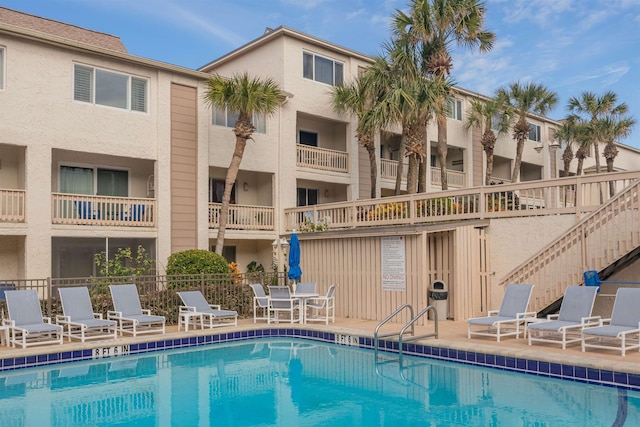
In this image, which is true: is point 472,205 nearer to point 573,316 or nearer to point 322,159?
point 573,316

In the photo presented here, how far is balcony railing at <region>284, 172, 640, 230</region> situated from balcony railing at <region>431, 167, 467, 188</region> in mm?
9307

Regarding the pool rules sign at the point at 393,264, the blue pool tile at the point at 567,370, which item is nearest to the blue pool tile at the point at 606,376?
the blue pool tile at the point at 567,370

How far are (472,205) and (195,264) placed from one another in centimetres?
751

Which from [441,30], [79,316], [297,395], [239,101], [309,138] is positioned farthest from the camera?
[309,138]

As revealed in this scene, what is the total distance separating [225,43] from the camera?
31531 mm

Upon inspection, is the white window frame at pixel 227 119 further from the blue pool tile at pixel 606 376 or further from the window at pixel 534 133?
the window at pixel 534 133

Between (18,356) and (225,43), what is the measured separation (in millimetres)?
24207

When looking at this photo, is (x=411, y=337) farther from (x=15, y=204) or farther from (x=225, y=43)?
(x=225, y=43)

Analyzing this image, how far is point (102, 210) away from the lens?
691 inches

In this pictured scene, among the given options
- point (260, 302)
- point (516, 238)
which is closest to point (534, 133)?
point (516, 238)

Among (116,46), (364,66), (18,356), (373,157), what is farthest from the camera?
(364,66)

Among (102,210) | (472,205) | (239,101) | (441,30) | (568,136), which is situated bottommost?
(472,205)

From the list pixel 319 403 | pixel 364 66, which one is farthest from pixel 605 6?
pixel 319 403

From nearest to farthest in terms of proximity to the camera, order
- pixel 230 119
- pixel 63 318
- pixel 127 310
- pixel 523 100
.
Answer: pixel 63 318 < pixel 127 310 < pixel 230 119 < pixel 523 100
